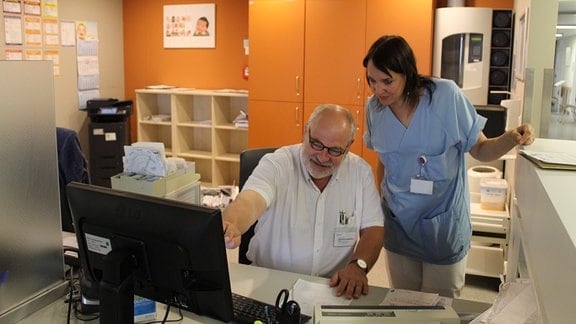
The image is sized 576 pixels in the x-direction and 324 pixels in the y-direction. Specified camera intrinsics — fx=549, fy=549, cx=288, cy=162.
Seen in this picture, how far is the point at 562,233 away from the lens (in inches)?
33.4

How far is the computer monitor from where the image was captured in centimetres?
122

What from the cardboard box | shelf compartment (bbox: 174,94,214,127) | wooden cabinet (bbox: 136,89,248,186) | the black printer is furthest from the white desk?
shelf compartment (bbox: 174,94,214,127)

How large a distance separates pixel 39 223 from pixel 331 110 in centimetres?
100

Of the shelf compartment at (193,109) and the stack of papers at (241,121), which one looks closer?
the stack of papers at (241,121)

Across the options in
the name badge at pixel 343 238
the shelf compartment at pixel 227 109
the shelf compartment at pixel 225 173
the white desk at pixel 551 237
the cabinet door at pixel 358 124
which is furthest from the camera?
the shelf compartment at pixel 225 173

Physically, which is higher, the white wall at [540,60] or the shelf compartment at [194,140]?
the white wall at [540,60]

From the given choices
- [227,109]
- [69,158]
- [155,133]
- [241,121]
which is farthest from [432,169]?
[155,133]

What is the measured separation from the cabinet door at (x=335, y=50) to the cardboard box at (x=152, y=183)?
7.34 feet

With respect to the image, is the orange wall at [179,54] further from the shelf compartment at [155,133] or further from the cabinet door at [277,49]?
the cabinet door at [277,49]

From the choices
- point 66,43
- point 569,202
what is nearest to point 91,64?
point 66,43

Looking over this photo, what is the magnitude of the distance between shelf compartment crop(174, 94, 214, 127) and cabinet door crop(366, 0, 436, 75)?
7.16 ft

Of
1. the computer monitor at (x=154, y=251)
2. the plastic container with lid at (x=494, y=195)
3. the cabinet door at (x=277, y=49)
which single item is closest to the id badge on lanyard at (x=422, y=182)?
the computer monitor at (x=154, y=251)

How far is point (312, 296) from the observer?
1681 millimetres

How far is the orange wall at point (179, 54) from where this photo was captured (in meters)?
5.70
